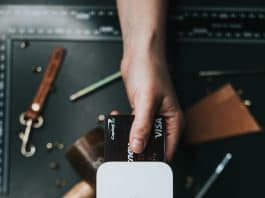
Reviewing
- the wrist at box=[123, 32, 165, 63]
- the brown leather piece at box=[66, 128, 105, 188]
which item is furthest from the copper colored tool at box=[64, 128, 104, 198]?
the wrist at box=[123, 32, 165, 63]

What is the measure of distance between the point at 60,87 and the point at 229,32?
0.95 ft

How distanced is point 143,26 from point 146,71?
9 centimetres

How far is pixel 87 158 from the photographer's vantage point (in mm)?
858

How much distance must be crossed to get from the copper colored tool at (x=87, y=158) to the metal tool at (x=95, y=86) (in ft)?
0.24

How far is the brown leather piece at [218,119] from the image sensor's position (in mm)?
921

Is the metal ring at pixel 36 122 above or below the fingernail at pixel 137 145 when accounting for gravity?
below

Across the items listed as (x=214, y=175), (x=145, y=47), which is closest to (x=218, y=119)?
(x=214, y=175)

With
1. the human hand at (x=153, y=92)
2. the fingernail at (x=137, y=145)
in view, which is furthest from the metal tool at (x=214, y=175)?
the fingernail at (x=137, y=145)

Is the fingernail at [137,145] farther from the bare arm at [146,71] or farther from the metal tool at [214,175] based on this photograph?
the metal tool at [214,175]

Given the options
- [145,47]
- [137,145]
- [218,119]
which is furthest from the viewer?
[218,119]

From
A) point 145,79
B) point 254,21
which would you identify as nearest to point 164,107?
point 145,79

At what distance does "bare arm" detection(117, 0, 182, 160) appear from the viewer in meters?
0.73

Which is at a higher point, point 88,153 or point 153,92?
point 153,92

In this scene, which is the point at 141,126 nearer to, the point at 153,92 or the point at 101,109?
the point at 153,92
